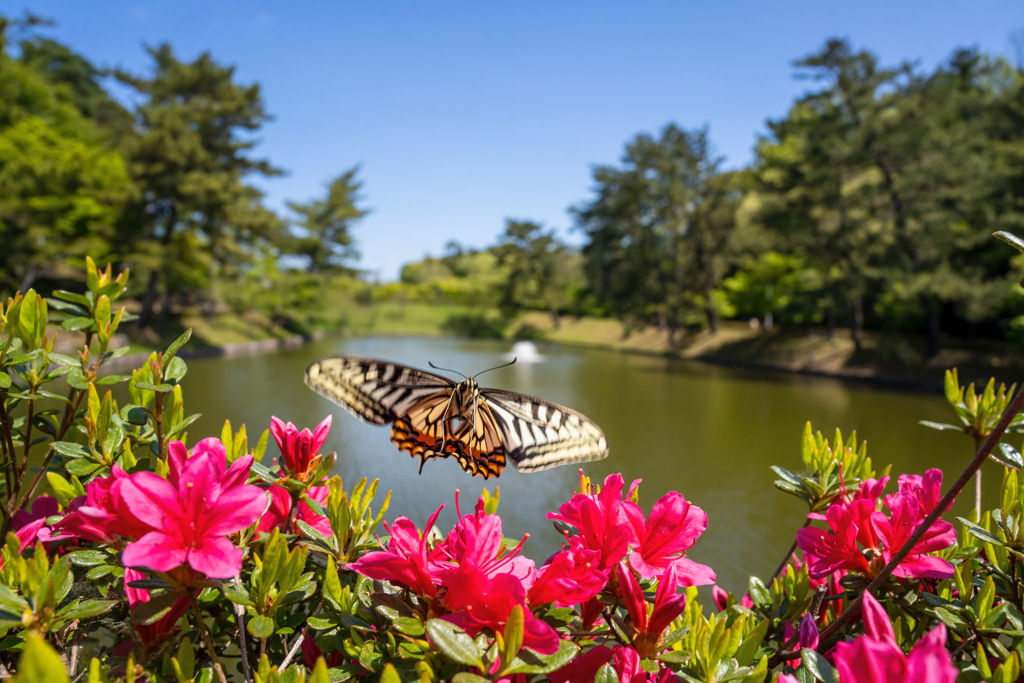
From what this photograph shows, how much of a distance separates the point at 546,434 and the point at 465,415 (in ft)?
0.65

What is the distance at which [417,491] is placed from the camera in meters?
4.67

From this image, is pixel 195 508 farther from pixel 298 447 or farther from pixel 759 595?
pixel 759 595

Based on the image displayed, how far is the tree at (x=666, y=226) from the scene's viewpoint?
20.6 meters

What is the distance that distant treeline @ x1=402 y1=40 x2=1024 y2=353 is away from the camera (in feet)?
38.9

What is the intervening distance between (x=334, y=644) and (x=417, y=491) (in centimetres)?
403

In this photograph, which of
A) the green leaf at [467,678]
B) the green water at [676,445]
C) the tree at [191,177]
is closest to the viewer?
the green leaf at [467,678]

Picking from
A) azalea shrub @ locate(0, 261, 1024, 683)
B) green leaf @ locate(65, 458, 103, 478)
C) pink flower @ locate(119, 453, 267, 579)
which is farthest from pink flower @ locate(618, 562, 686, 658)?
green leaf @ locate(65, 458, 103, 478)

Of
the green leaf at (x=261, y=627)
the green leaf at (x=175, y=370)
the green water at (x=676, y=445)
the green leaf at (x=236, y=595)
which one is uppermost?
the green leaf at (x=175, y=370)

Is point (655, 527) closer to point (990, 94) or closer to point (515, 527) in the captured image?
point (515, 527)

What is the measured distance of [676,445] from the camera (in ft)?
18.5

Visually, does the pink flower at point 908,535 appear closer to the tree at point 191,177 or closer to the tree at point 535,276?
the tree at point 191,177

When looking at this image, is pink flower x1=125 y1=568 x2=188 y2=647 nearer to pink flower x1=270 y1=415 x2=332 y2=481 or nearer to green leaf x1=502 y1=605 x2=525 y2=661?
pink flower x1=270 y1=415 x2=332 y2=481

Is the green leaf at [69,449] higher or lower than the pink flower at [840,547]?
higher

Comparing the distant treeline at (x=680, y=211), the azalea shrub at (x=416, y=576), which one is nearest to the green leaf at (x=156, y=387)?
the azalea shrub at (x=416, y=576)
